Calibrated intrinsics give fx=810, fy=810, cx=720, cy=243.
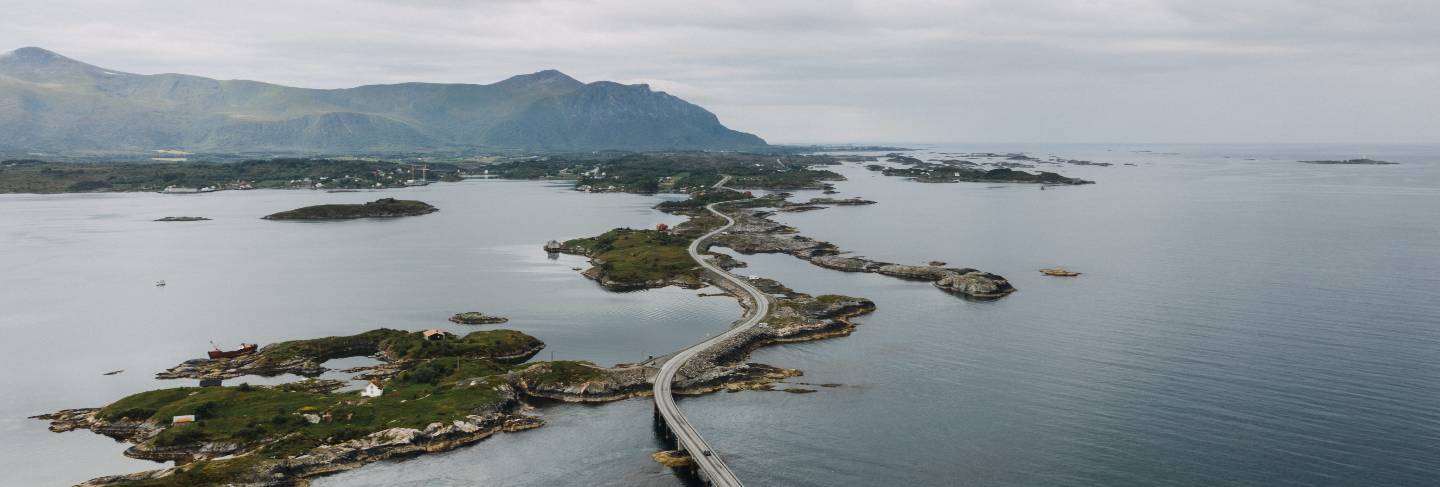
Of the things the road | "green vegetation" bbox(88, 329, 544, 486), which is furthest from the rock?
"green vegetation" bbox(88, 329, 544, 486)

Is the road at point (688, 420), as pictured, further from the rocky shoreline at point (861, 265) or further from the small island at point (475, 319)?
the rocky shoreline at point (861, 265)

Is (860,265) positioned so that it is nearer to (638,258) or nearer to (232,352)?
(638,258)

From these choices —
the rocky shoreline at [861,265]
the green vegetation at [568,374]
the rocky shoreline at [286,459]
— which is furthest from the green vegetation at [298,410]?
the rocky shoreline at [861,265]

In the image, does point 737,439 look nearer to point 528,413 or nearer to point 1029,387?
point 528,413

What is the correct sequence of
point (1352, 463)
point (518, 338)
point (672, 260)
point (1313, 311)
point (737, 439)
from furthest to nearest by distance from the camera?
point (672, 260), point (1313, 311), point (518, 338), point (737, 439), point (1352, 463)

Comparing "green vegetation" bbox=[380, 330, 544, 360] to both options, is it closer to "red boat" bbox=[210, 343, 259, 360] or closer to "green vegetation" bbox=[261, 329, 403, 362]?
"green vegetation" bbox=[261, 329, 403, 362]

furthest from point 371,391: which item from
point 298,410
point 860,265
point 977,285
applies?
point 860,265

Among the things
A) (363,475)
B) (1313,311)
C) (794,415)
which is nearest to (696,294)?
(794,415)
